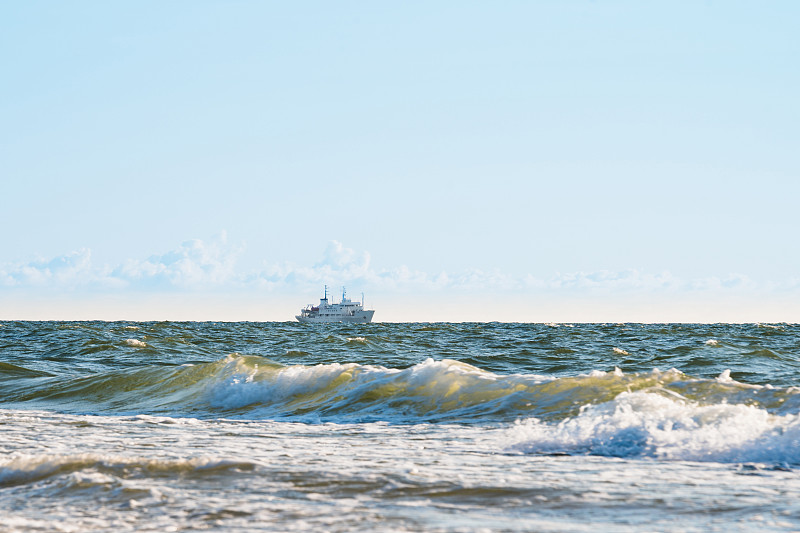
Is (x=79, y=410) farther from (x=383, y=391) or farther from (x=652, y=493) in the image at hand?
(x=652, y=493)

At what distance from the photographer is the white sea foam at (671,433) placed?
699 centimetres

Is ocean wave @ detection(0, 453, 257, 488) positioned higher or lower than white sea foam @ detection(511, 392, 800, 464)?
lower

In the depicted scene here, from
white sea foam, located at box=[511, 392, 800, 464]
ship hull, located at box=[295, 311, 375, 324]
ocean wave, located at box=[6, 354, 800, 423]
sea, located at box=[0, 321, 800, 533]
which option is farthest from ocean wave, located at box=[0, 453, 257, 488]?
ship hull, located at box=[295, 311, 375, 324]

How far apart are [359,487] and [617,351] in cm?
2036

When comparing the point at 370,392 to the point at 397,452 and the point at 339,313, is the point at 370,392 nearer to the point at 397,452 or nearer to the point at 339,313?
the point at 397,452

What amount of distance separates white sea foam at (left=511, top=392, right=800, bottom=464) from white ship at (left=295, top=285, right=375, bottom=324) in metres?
126

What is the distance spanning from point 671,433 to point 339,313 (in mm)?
128089

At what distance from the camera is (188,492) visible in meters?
5.45

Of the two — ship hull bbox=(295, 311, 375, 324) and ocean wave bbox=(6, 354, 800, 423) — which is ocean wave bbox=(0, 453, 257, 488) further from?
ship hull bbox=(295, 311, 375, 324)

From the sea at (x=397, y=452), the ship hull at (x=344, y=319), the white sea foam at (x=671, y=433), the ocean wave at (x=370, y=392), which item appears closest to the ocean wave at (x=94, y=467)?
the sea at (x=397, y=452)

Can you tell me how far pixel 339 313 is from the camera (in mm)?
134875

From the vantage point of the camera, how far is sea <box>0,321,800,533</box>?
A: 15.8 feet

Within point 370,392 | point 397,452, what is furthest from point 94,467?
point 370,392

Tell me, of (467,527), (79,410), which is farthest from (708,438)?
(79,410)
